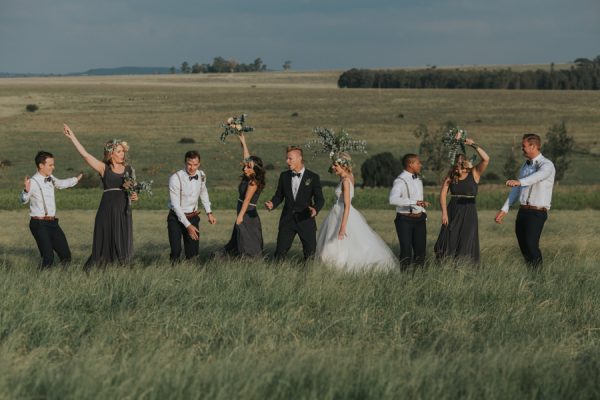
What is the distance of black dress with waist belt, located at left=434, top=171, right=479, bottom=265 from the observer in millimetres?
12883

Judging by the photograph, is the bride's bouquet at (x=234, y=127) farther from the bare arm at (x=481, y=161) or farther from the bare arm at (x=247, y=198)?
the bare arm at (x=481, y=161)

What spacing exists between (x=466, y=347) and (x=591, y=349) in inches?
42.3

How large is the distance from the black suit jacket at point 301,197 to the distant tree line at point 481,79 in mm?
161390

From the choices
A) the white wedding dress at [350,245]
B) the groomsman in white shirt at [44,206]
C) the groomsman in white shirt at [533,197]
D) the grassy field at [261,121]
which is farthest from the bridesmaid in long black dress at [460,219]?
the grassy field at [261,121]

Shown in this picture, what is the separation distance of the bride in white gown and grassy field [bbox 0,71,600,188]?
3327 cm

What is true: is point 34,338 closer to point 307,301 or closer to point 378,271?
point 307,301

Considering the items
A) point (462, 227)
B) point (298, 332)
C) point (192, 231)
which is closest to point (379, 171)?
point (462, 227)

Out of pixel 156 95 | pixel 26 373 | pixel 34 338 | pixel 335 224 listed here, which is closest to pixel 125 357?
pixel 26 373

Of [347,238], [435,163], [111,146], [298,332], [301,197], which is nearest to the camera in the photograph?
[298,332]

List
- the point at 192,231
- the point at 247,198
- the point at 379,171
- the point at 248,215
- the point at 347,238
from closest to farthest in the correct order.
Answer: the point at 192,231 < the point at 247,198 < the point at 347,238 < the point at 248,215 < the point at 379,171

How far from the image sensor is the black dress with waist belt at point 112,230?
1231 centimetres

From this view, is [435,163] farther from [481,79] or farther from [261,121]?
[481,79]

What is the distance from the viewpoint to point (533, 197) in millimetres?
12688

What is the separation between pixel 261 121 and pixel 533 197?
3415 inches
